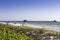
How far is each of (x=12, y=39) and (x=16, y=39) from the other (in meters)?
0.28

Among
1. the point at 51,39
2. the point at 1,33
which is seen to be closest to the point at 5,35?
the point at 1,33

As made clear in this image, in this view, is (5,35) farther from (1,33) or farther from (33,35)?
(33,35)

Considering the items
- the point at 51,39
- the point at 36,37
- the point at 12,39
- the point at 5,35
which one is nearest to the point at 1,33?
the point at 5,35

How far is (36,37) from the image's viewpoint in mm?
14070

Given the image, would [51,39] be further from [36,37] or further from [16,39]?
[16,39]

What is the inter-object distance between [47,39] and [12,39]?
23.8ft

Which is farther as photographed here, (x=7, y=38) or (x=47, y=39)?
(x=47, y=39)

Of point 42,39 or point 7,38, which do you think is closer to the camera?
point 7,38

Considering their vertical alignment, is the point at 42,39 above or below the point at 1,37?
below

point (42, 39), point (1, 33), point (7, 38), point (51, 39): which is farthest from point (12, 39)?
point (51, 39)

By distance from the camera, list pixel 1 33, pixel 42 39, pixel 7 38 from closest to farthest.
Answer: pixel 7 38 < pixel 1 33 < pixel 42 39

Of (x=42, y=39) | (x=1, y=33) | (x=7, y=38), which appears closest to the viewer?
(x=7, y=38)

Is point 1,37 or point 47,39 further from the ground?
point 1,37

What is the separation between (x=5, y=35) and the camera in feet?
25.0
